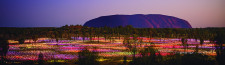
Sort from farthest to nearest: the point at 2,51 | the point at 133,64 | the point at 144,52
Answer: the point at 2,51 → the point at 144,52 → the point at 133,64

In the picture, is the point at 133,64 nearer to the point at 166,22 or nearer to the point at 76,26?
the point at 76,26

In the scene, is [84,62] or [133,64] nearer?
[84,62]

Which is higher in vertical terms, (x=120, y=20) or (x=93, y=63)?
(x=120, y=20)

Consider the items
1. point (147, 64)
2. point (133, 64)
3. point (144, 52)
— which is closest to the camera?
point (147, 64)

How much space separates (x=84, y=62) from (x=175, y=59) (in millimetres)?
4291

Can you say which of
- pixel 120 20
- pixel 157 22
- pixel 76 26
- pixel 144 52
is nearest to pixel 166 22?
pixel 157 22

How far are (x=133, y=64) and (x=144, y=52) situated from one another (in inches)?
49.1

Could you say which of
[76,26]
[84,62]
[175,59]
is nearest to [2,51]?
[84,62]

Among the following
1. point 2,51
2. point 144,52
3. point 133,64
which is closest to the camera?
point 133,64

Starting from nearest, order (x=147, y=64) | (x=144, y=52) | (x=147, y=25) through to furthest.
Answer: (x=147, y=64) → (x=144, y=52) → (x=147, y=25)

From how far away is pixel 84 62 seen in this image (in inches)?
461

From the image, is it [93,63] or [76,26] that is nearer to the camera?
[93,63]

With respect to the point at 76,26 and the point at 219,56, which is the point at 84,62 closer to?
the point at 219,56

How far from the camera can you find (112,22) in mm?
198000
